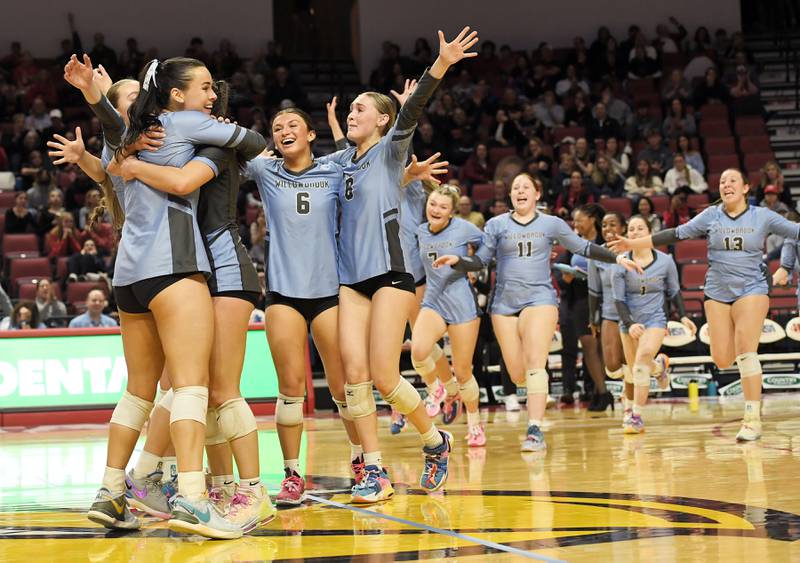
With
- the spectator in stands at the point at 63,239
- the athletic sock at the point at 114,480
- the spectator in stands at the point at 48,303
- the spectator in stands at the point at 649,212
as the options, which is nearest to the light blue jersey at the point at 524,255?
the athletic sock at the point at 114,480

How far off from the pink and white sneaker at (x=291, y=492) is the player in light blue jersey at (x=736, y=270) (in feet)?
11.5

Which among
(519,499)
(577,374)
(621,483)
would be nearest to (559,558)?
(519,499)

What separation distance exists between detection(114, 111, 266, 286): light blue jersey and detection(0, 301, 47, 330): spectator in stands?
8118 mm

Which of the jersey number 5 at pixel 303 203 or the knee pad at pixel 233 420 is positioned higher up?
the jersey number 5 at pixel 303 203

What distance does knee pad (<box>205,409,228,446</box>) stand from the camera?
16.4ft

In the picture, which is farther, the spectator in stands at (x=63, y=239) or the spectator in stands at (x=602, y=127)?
the spectator in stands at (x=602, y=127)

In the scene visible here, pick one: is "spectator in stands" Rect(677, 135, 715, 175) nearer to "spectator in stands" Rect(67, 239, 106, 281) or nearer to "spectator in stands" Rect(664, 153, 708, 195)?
"spectator in stands" Rect(664, 153, 708, 195)

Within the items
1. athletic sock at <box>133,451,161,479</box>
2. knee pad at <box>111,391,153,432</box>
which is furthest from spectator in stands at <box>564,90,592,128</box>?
knee pad at <box>111,391,153,432</box>

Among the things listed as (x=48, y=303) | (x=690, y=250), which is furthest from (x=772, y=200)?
(x=48, y=303)

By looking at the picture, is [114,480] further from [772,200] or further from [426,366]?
[772,200]

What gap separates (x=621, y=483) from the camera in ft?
19.0

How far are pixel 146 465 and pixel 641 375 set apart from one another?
5159 millimetres

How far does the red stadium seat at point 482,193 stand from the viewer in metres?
16.3

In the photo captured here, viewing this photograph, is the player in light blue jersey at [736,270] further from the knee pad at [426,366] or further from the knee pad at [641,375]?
the knee pad at [426,366]
